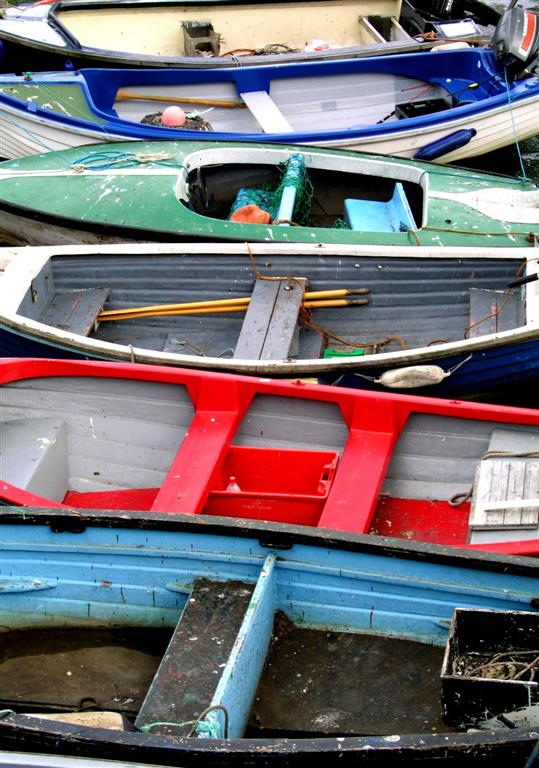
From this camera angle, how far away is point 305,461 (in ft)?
18.3

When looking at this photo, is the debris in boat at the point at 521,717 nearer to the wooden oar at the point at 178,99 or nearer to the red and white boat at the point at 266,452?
the red and white boat at the point at 266,452

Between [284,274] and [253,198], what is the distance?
1640 millimetres

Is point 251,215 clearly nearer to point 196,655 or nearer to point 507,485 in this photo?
point 507,485

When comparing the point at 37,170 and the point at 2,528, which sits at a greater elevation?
the point at 37,170

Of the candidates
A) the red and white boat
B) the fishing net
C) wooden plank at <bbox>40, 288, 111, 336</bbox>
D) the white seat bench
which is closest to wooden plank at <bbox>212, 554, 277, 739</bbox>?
the red and white boat

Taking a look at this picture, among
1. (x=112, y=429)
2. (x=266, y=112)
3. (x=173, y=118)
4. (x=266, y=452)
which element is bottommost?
(x=266, y=452)

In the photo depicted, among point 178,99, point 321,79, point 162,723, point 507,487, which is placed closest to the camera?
point 162,723

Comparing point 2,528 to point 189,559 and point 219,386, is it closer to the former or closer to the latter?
point 189,559

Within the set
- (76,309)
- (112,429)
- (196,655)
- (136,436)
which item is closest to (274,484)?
(136,436)

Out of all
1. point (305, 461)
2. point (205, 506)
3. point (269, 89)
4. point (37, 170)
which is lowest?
point (205, 506)

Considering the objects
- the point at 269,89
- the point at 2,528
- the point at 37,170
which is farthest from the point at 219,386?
the point at 269,89

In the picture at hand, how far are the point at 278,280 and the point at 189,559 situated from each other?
9.64 ft

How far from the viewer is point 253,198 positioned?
8.46m

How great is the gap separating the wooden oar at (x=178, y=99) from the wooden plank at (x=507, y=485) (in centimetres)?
601
